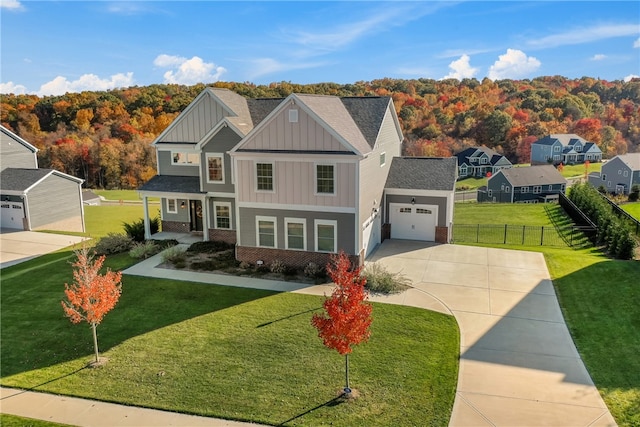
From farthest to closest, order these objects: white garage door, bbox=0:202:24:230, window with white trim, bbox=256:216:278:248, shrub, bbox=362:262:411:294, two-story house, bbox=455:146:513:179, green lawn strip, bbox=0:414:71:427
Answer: two-story house, bbox=455:146:513:179
white garage door, bbox=0:202:24:230
window with white trim, bbox=256:216:278:248
shrub, bbox=362:262:411:294
green lawn strip, bbox=0:414:71:427

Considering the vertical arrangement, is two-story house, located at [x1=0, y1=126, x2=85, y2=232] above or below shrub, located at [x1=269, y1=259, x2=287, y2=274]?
above

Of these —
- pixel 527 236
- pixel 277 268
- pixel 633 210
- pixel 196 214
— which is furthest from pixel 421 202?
pixel 633 210

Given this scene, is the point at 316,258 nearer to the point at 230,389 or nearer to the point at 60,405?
the point at 230,389

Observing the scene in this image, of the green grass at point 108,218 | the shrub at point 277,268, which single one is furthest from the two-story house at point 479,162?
the shrub at point 277,268

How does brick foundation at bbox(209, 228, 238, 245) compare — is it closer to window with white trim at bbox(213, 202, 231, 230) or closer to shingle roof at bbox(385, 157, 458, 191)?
window with white trim at bbox(213, 202, 231, 230)

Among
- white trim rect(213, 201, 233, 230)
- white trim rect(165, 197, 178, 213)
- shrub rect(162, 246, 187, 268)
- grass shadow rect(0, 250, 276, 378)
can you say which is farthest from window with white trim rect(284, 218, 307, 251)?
white trim rect(165, 197, 178, 213)

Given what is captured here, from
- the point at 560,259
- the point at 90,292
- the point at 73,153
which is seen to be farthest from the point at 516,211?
the point at 73,153
